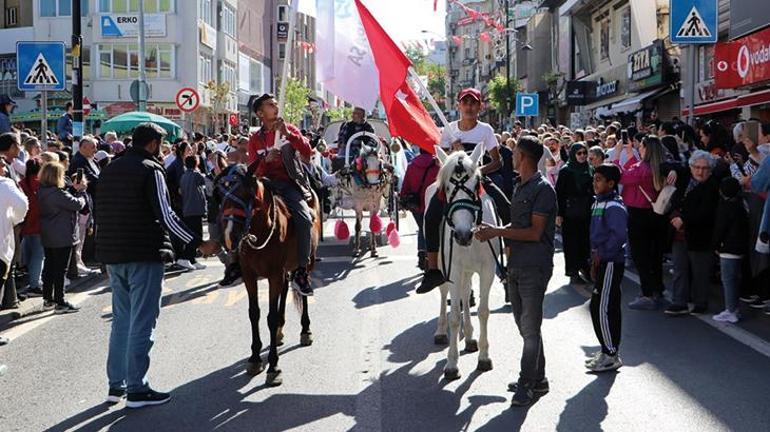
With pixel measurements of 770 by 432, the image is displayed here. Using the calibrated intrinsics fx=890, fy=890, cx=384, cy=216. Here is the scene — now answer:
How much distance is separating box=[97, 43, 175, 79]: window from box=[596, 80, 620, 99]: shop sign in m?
23.6

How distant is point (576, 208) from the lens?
12.9 meters

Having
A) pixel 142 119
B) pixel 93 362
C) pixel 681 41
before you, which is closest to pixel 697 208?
pixel 681 41

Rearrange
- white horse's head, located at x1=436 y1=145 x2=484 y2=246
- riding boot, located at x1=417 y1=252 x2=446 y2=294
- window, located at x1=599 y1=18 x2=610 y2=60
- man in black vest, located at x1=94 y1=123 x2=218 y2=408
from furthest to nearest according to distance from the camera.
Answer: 1. window, located at x1=599 y1=18 x2=610 y2=60
2. riding boot, located at x1=417 y1=252 x2=446 y2=294
3. white horse's head, located at x1=436 y1=145 x2=484 y2=246
4. man in black vest, located at x1=94 y1=123 x2=218 y2=408

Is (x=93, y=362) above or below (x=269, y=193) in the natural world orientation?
below

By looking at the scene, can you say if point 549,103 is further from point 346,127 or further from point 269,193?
point 269,193

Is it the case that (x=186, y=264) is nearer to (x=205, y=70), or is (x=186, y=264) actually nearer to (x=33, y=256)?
(x=33, y=256)

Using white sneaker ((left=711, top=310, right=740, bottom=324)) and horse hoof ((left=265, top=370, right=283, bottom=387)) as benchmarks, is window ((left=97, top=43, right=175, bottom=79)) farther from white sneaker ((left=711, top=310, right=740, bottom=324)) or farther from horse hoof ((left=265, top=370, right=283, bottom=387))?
horse hoof ((left=265, top=370, right=283, bottom=387))

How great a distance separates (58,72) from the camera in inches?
588

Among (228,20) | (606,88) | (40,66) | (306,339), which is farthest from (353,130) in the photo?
(228,20)

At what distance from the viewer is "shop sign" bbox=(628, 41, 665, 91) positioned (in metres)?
31.9

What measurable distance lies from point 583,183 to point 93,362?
24.2ft

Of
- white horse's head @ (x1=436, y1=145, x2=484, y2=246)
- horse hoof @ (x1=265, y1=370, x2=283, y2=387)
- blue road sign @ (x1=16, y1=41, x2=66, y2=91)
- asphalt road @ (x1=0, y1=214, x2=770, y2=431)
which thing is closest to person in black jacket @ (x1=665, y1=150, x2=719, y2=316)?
asphalt road @ (x1=0, y1=214, x2=770, y2=431)

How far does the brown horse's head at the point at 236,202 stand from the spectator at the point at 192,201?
8.06 meters

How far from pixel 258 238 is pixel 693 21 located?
27.3 feet
